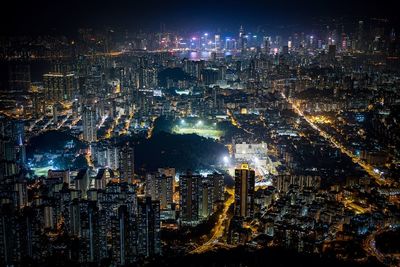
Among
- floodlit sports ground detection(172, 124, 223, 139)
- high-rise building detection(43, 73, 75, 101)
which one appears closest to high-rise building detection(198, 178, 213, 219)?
floodlit sports ground detection(172, 124, 223, 139)

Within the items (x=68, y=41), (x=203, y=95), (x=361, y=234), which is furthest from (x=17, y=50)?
(x=361, y=234)

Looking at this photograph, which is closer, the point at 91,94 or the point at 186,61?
the point at 91,94

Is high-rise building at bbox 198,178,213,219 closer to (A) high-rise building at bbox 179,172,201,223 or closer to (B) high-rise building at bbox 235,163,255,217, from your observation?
(A) high-rise building at bbox 179,172,201,223

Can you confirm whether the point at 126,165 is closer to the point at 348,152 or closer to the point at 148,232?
the point at 148,232

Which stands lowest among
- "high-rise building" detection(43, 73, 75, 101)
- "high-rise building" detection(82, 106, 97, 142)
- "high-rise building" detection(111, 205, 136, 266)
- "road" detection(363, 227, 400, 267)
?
"road" detection(363, 227, 400, 267)

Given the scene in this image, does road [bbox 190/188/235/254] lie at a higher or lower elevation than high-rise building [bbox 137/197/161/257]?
lower

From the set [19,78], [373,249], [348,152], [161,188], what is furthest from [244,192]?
[19,78]

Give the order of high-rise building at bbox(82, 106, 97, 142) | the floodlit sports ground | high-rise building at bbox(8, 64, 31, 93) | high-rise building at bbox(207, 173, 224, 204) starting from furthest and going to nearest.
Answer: high-rise building at bbox(8, 64, 31, 93), the floodlit sports ground, high-rise building at bbox(82, 106, 97, 142), high-rise building at bbox(207, 173, 224, 204)

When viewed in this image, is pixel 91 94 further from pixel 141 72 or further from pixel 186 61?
pixel 186 61
